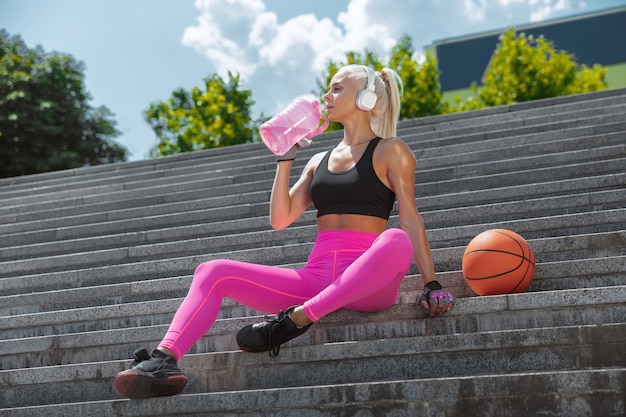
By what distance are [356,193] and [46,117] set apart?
2076cm

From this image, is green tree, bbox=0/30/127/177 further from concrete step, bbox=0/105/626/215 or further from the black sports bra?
the black sports bra

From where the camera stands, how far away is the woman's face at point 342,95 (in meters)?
4.75

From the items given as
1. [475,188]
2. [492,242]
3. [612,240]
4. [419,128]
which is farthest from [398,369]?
[419,128]

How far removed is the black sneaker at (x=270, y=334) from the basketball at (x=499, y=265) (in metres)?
0.97

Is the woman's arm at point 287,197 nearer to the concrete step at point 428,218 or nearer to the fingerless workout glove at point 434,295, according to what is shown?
the fingerless workout glove at point 434,295

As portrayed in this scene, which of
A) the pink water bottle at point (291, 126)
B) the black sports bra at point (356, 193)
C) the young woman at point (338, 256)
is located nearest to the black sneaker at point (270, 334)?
the young woman at point (338, 256)

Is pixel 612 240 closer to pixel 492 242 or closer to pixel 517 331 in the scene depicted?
pixel 492 242

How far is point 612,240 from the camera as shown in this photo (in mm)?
5055

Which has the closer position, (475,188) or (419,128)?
(475,188)

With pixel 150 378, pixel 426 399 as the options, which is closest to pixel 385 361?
pixel 426 399

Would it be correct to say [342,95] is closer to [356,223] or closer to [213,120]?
[356,223]

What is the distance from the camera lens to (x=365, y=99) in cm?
466

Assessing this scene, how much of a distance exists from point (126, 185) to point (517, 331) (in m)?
6.31

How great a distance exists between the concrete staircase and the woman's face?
1.03 metres
